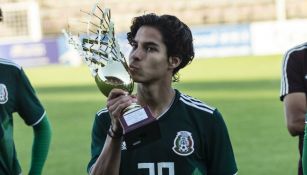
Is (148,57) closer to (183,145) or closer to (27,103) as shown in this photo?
(183,145)

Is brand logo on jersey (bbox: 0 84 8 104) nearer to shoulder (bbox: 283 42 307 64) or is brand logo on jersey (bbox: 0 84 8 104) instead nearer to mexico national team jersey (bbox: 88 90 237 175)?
mexico national team jersey (bbox: 88 90 237 175)

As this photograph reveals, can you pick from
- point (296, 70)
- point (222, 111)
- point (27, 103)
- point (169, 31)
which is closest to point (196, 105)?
point (169, 31)

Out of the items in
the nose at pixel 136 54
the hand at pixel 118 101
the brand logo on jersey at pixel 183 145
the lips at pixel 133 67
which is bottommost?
the brand logo on jersey at pixel 183 145

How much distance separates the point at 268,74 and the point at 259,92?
3.45 meters

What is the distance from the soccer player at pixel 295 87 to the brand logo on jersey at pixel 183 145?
2.02ft

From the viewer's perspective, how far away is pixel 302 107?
3607mm

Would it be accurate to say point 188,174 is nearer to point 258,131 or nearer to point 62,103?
point 258,131

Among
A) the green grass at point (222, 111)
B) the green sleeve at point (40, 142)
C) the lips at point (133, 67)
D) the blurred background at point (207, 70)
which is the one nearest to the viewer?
the lips at point (133, 67)

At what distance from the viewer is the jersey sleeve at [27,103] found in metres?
3.91

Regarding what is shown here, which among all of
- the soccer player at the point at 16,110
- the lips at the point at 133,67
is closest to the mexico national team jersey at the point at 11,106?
the soccer player at the point at 16,110

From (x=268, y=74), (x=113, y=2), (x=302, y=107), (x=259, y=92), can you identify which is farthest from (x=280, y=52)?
(x=302, y=107)

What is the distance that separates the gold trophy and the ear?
1.90 ft

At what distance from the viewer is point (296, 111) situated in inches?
143

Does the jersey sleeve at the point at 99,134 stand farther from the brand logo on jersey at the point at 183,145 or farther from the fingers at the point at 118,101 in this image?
the fingers at the point at 118,101
